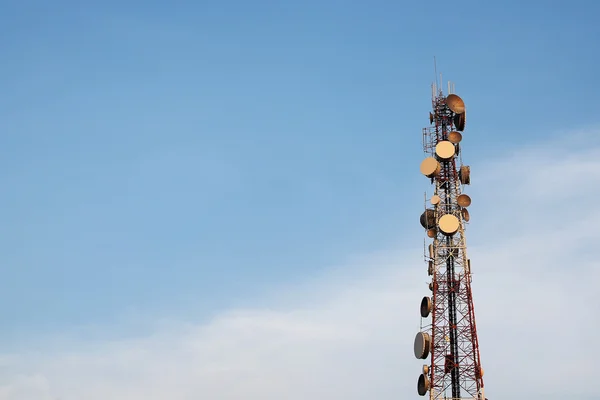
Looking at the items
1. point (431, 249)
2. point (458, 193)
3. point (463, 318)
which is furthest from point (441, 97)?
point (463, 318)

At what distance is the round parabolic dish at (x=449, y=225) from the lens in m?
82.2

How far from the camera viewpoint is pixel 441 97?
8819cm

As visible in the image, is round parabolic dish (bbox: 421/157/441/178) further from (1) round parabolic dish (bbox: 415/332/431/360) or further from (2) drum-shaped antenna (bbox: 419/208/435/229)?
(1) round parabolic dish (bbox: 415/332/431/360)

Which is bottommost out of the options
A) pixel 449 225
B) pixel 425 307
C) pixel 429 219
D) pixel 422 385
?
pixel 422 385

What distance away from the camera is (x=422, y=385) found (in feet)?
259

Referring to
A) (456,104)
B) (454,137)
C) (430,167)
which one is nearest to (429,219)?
(430,167)

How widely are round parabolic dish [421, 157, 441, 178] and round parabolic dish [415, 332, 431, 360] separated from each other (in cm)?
1586

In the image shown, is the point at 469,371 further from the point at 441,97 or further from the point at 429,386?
the point at 441,97

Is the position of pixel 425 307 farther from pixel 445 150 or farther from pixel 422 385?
pixel 445 150

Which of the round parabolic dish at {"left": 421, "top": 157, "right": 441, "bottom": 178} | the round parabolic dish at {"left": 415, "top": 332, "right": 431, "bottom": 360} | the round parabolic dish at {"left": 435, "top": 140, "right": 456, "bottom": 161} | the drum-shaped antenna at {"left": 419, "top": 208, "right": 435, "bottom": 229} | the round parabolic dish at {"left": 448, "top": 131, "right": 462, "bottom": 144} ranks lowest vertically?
the round parabolic dish at {"left": 415, "top": 332, "right": 431, "bottom": 360}

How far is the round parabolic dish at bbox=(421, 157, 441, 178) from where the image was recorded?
84.2 meters

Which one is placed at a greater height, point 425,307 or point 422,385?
point 425,307

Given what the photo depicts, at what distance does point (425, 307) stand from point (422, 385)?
286 inches

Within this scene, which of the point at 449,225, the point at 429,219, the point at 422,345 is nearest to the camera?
the point at 422,345
